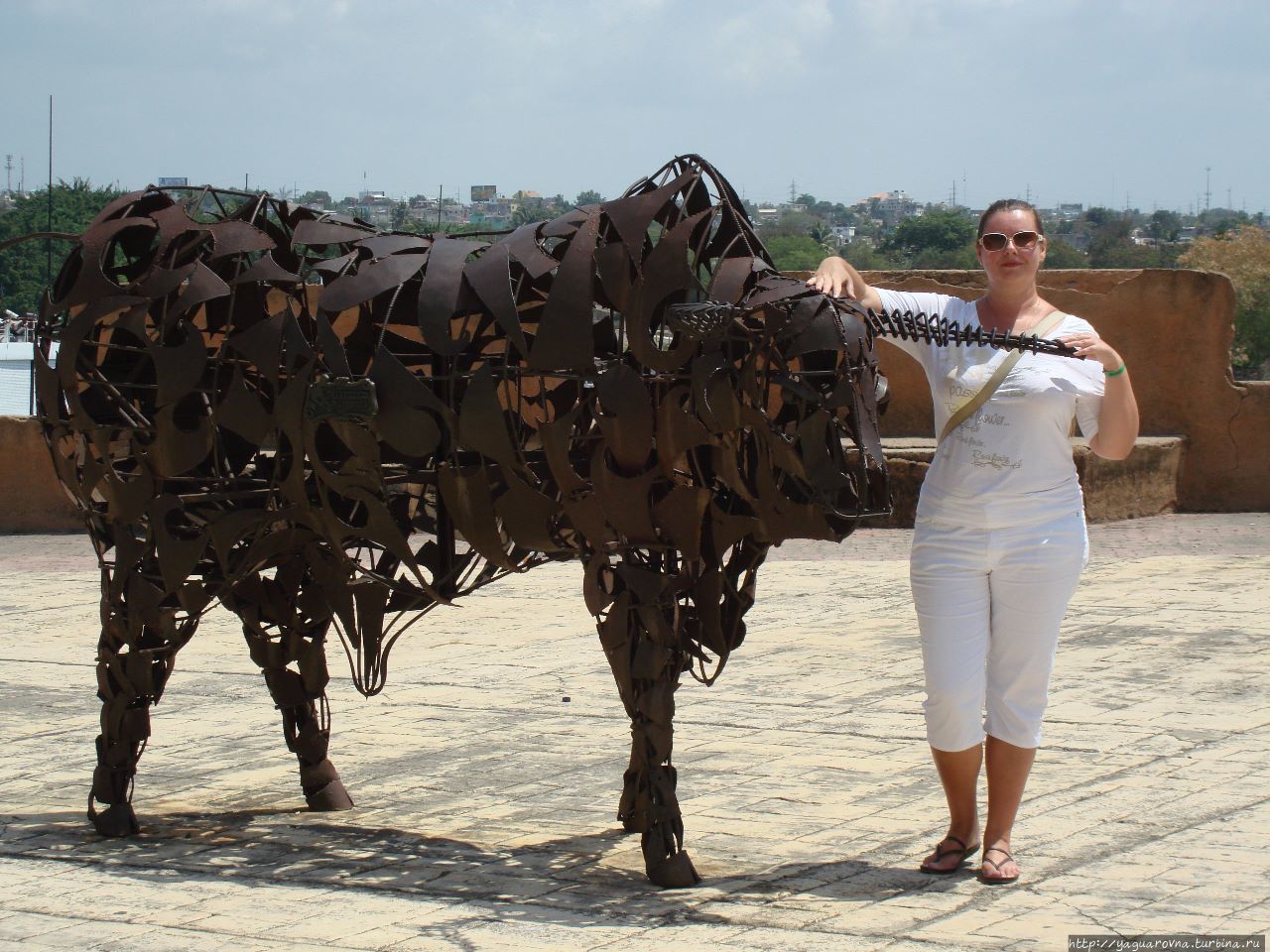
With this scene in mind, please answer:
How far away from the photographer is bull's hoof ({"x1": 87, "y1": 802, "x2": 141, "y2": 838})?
571cm

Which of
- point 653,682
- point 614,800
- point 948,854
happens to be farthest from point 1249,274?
point 653,682

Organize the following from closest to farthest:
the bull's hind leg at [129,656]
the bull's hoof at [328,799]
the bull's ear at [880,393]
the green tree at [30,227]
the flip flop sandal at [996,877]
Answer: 1. the bull's ear at [880,393]
2. the flip flop sandal at [996,877]
3. the bull's hind leg at [129,656]
4. the bull's hoof at [328,799]
5. the green tree at [30,227]

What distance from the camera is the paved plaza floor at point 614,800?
4.64m

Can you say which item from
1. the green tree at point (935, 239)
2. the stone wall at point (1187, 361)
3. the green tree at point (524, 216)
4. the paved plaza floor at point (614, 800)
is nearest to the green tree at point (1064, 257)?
the green tree at point (935, 239)

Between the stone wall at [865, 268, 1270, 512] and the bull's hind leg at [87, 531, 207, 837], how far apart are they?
30.4 ft

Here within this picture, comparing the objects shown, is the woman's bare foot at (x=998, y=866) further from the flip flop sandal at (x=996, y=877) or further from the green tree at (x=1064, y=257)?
the green tree at (x=1064, y=257)

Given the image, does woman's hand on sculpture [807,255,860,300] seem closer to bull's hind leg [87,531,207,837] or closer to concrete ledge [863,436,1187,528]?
bull's hind leg [87,531,207,837]

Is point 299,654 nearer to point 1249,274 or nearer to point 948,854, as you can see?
point 948,854

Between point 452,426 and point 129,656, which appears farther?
point 129,656

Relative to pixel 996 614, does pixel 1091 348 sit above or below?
above

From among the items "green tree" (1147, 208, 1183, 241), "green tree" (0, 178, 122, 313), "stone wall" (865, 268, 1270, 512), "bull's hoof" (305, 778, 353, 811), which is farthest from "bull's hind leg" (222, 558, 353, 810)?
"green tree" (1147, 208, 1183, 241)

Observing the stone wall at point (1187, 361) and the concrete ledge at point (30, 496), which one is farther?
the concrete ledge at point (30, 496)

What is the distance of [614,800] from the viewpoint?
239 inches

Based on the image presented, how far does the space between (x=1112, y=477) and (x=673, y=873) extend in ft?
30.2
